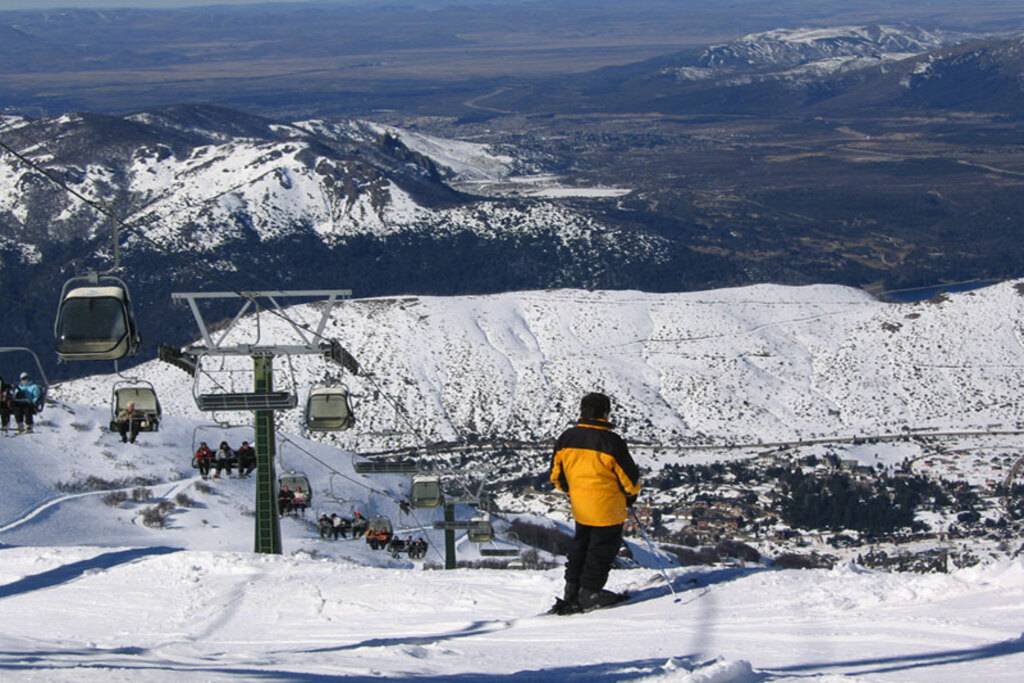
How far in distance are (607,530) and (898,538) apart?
41454 millimetres

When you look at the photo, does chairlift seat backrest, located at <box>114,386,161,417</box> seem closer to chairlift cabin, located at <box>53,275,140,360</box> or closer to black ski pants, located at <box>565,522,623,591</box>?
chairlift cabin, located at <box>53,275,140,360</box>

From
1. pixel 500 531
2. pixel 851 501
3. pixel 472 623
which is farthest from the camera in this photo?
pixel 851 501

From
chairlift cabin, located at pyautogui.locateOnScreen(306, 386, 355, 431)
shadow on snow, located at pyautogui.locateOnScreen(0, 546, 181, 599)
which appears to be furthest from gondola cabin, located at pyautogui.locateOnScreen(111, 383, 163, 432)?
shadow on snow, located at pyautogui.locateOnScreen(0, 546, 181, 599)

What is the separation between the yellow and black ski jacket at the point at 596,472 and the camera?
10.2 m

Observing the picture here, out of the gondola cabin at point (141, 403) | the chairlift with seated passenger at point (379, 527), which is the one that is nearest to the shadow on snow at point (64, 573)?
the gondola cabin at point (141, 403)

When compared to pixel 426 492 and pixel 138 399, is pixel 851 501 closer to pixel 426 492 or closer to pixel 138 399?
pixel 426 492

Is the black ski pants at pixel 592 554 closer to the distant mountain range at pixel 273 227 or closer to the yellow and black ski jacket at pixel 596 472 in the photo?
the yellow and black ski jacket at pixel 596 472

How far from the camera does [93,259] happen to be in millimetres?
154125

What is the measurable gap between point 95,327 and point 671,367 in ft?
226

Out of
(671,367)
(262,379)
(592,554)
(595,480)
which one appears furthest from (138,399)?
(671,367)

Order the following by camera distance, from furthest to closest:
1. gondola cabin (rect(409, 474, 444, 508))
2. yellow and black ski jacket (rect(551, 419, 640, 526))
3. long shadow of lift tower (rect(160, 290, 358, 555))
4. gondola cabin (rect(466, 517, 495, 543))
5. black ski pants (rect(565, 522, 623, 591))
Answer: gondola cabin (rect(466, 517, 495, 543)) < gondola cabin (rect(409, 474, 444, 508)) < long shadow of lift tower (rect(160, 290, 358, 555)) < black ski pants (rect(565, 522, 623, 591)) < yellow and black ski jacket (rect(551, 419, 640, 526))

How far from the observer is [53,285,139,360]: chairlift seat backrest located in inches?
526

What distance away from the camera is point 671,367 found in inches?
3194

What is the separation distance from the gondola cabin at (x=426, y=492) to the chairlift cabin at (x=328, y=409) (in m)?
9.51
